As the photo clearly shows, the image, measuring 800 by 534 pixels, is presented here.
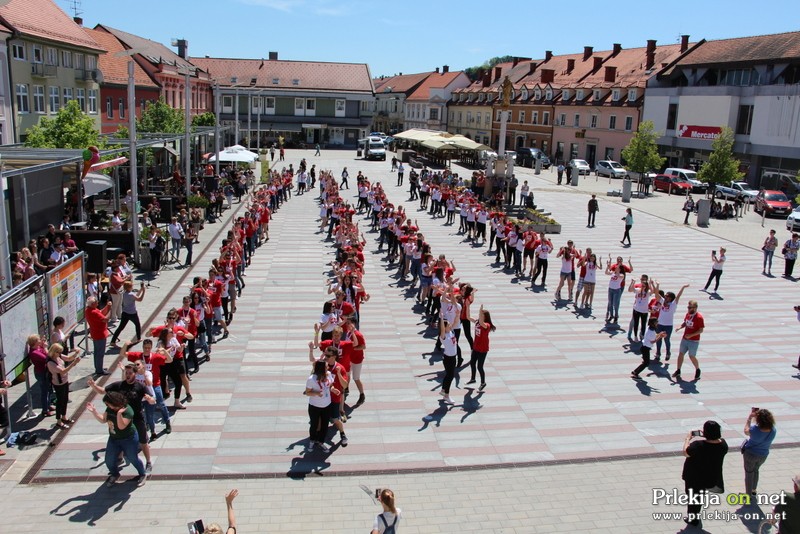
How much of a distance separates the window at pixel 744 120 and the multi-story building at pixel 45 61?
41933 millimetres

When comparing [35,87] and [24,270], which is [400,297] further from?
[35,87]

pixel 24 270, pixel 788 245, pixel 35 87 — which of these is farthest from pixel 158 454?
pixel 35 87

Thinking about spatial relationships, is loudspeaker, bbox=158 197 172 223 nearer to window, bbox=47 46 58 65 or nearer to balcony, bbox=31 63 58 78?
balcony, bbox=31 63 58 78

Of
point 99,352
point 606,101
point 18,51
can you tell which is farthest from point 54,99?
point 606,101

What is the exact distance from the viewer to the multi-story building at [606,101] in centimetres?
5759

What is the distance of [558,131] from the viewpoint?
66.4 m

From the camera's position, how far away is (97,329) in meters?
11.2

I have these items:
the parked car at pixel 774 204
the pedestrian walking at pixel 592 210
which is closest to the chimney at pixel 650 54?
the parked car at pixel 774 204

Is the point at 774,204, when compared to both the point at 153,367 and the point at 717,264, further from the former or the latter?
the point at 153,367

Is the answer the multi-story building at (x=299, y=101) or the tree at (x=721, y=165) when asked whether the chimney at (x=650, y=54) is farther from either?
the multi-story building at (x=299, y=101)

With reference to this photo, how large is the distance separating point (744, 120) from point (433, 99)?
147 ft

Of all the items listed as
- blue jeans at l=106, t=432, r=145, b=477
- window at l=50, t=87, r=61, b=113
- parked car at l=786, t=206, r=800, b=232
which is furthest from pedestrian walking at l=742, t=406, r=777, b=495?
window at l=50, t=87, r=61, b=113

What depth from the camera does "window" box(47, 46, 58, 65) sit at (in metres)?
36.4

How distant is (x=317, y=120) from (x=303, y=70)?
6.65 metres
